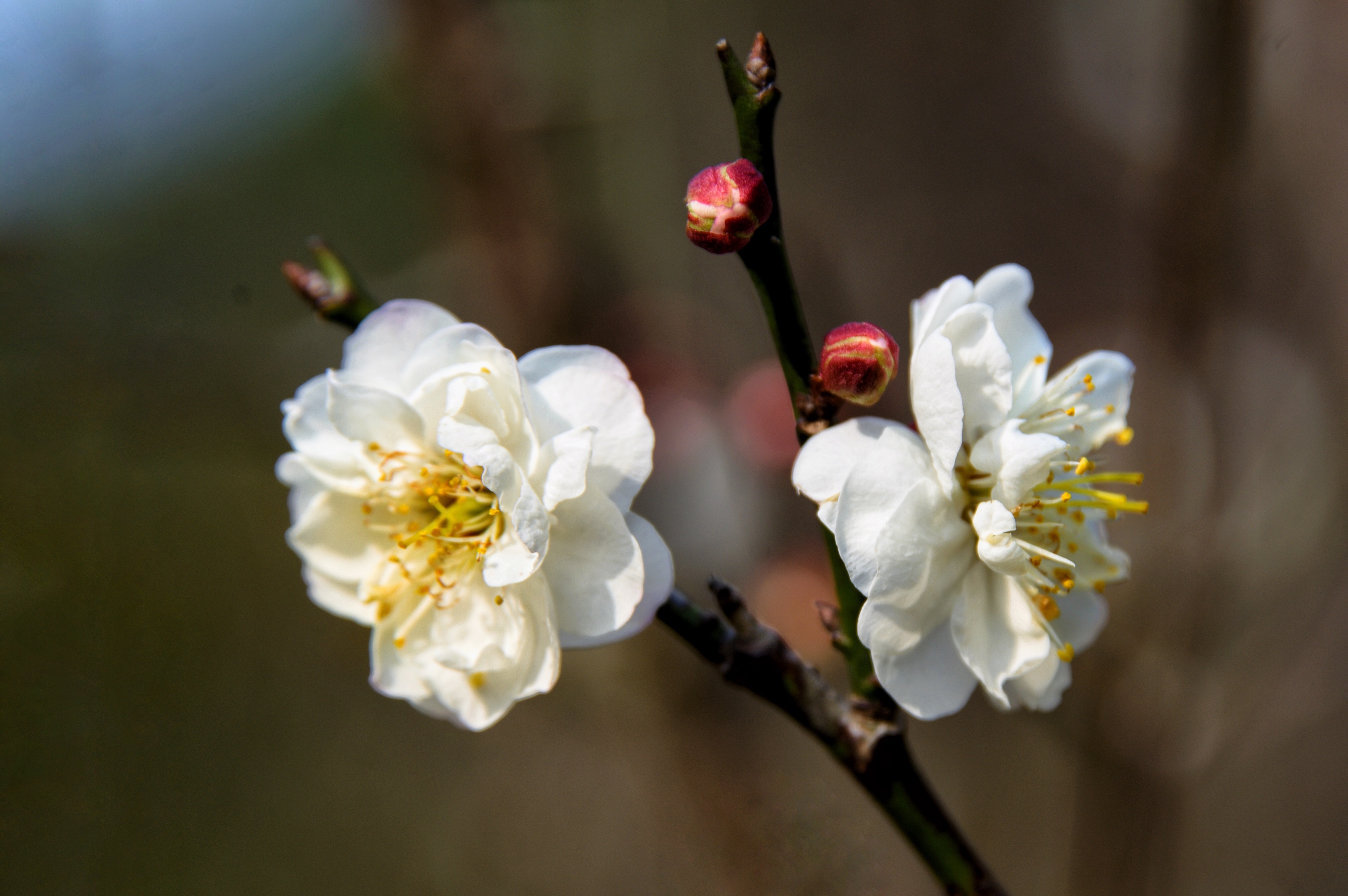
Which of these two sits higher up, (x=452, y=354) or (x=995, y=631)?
(x=452, y=354)

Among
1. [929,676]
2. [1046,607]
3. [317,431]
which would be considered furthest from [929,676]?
[317,431]

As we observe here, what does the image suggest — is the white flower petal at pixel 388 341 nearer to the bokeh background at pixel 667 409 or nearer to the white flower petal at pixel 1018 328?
the white flower petal at pixel 1018 328

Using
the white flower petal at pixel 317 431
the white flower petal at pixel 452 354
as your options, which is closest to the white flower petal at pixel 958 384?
the white flower petal at pixel 452 354

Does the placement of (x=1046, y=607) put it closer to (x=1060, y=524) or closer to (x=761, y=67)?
(x=1060, y=524)

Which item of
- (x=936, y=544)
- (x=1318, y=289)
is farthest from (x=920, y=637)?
(x=1318, y=289)

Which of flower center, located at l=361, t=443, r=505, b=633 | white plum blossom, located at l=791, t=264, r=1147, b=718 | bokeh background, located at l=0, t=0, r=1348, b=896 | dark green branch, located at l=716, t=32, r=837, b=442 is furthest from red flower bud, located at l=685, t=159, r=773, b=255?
bokeh background, located at l=0, t=0, r=1348, b=896

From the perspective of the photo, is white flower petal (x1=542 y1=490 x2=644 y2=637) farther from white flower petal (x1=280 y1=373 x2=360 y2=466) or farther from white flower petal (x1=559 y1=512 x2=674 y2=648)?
white flower petal (x1=280 y1=373 x2=360 y2=466)
